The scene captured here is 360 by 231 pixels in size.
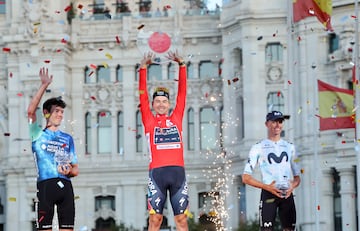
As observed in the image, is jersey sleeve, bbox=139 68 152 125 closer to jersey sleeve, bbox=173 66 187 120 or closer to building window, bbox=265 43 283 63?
jersey sleeve, bbox=173 66 187 120

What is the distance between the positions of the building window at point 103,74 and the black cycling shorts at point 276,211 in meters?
55.5

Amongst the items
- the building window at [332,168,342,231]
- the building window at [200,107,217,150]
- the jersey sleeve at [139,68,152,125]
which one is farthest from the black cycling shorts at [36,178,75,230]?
the building window at [200,107,217,150]

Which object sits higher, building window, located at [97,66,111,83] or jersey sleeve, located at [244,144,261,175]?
building window, located at [97,66,111,83]

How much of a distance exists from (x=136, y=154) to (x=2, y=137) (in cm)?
763

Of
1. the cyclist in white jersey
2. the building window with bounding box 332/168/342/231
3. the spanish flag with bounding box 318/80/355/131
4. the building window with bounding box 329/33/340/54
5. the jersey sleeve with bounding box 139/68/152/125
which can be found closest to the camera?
the jersey sleeve with bounding box 139/68/152/125

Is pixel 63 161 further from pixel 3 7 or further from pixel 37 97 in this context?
pixel 3 7

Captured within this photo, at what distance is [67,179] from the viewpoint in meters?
17.2

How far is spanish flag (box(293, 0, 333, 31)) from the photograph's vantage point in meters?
43.3

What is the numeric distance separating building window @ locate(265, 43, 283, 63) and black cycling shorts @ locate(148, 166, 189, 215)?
50409 mm

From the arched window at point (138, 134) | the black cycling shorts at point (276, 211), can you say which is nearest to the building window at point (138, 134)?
the arched window at point (138, 134)

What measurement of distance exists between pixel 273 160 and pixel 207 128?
53.7 m

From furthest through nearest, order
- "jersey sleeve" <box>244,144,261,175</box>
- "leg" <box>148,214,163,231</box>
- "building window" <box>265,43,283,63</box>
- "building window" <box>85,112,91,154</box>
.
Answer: "building window" <box>85,112,91,154</box>
"building window" <box>265,43,283,63</box>
"jersey sleeve" <box>244,144,261,175</box>
"leg" <box>148,214,163,231</box>

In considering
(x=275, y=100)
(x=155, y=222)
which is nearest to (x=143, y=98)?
(x=155, y=222)

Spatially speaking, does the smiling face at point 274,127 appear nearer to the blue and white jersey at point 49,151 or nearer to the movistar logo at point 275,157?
the movistar logo at point 275,157
